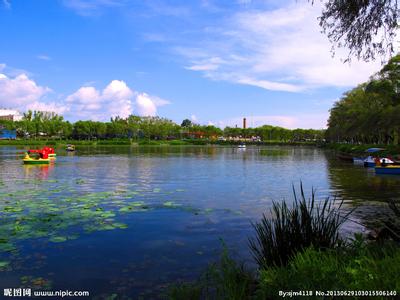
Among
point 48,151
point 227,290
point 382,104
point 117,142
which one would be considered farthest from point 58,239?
point 117,142

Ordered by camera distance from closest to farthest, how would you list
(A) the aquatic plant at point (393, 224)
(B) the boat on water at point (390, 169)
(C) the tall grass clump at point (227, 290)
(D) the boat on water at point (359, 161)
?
(C) the tall grass clump at point (227, 290) < (A) the aquatic plant at point (393, 224) < (B) the boat on water at point (390, 169) < (D) the boat on water at point (359, 161)

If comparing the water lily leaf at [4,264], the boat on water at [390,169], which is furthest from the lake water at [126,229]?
the boat on water at [390,169]

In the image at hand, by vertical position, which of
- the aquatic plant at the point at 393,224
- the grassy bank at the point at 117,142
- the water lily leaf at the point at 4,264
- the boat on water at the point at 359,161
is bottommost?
the water lily leaf at the point at 4,264

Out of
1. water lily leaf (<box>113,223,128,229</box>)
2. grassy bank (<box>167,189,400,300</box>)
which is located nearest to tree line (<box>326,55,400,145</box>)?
water lily leaf (<box>113,223,128,229</box>)

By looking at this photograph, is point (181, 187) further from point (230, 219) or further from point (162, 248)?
point (162, 248)

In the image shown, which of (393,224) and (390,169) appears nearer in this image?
(393,224)

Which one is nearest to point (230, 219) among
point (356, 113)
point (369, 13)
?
point (369, 13)

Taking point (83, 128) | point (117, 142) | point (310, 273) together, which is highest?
point (83, 128)

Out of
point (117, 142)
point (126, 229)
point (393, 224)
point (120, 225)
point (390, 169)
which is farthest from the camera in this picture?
point (117, 142)

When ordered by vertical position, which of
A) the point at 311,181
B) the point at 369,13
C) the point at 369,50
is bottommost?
the point at 311,181

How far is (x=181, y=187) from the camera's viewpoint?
93.0ft

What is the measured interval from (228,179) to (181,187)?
7698 millimetres

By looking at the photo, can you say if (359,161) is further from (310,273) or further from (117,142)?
(117,142)

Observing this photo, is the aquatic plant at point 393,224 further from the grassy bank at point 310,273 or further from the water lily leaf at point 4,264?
the water lily leaf at point 4,264
